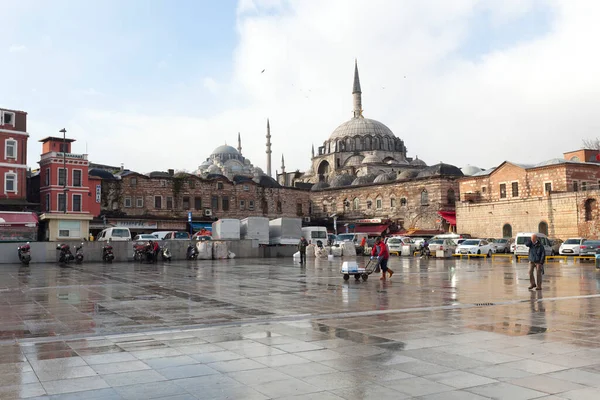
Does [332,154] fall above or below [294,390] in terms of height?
above

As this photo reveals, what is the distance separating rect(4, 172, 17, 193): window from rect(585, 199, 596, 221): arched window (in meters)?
41.8

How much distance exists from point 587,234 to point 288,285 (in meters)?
32.6

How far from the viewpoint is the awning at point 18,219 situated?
3718 centimetres

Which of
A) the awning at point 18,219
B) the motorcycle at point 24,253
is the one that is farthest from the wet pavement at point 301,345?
the awning at point 18,219

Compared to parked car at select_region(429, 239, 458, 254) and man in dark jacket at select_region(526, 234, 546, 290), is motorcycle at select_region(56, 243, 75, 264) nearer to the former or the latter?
parked car at select_region(429, 239, 458, 254)

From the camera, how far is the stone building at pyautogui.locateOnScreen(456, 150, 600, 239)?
40719mm

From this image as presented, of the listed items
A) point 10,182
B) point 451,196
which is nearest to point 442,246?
point 451,196

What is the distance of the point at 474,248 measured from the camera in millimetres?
32594

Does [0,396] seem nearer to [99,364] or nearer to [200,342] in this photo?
[99,364]

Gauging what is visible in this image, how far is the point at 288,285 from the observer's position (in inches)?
582

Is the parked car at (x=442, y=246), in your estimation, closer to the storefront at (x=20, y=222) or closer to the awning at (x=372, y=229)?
the awning at (x=372, y=229)

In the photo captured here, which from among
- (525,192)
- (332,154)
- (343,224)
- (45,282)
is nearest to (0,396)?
(45,282)

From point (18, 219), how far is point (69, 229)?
5338 millimetres

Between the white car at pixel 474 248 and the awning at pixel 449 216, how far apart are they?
61.9 ft
